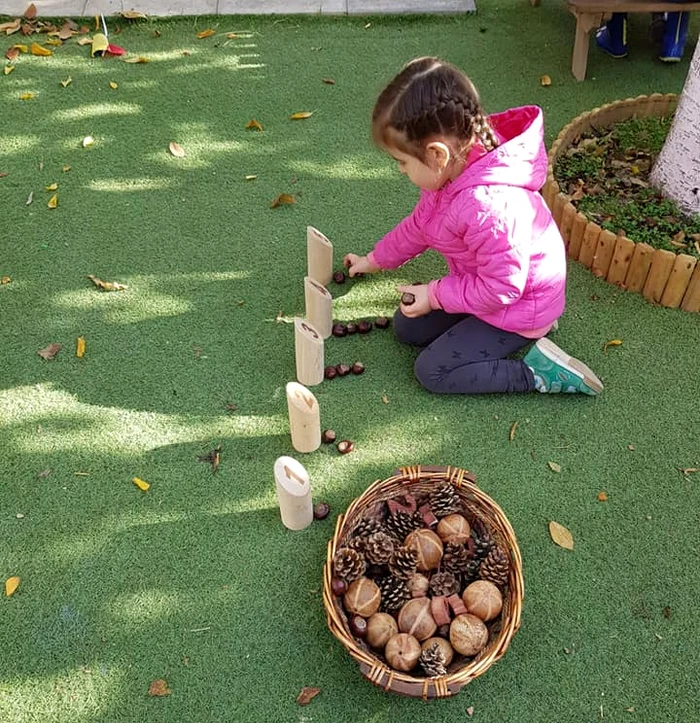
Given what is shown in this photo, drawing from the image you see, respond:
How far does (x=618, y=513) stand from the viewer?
241 centimetres

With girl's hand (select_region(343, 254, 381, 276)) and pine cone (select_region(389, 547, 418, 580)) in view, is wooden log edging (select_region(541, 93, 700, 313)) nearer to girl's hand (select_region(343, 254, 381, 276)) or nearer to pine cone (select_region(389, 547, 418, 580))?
girl's hand (select_region(343, 254, 381, 276))

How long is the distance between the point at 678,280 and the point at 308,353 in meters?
1.54

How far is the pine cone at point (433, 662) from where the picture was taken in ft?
6.17

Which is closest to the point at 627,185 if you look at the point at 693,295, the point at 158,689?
A: the point at 693,295

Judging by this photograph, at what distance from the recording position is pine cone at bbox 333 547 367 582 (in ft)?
6.74

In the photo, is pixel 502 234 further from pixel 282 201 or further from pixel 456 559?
pixel 282 201

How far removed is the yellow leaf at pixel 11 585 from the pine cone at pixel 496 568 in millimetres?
1413

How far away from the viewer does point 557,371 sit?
2623mm

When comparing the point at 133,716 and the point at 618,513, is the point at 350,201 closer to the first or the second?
the point at 618,513

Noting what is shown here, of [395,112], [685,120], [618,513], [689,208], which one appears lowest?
[618,513]

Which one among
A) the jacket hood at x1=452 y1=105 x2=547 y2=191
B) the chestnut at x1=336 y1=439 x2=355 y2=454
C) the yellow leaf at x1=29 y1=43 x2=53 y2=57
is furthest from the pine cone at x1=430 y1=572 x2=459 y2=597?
the yellow leaf at x1=29 y1=43 x2=53 y2=57

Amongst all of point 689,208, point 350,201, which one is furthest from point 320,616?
point 689,208

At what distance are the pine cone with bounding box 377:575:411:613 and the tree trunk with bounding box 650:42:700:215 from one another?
7.14ft

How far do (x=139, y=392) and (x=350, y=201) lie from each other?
1425 millimetres
